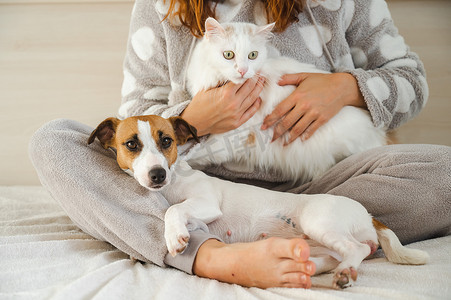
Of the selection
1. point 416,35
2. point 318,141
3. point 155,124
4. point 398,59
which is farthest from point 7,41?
point 416,35

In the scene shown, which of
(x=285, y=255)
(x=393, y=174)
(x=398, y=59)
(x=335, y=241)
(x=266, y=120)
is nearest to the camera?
(x=285, y=255)

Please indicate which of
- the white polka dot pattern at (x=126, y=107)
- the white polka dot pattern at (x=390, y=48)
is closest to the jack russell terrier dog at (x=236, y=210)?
the white polka dot pattern at (x=126, y=107)

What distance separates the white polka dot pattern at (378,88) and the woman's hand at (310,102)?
5 centimetres

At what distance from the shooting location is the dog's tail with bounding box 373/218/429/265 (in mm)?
1033

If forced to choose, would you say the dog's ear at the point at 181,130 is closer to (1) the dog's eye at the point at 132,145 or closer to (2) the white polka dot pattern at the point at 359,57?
(1) the dog's eye at the point at 132,145

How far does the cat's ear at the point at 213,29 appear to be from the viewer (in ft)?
4.10

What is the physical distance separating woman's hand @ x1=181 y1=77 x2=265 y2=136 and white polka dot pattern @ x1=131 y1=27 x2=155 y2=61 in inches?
13.1

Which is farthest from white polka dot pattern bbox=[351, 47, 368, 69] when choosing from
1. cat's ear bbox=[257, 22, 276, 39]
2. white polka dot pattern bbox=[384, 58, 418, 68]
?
cat's ear bbox=[257, 22, 276, 39]

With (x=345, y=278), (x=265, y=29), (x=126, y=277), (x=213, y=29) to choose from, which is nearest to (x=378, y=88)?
(x=265, y=29)

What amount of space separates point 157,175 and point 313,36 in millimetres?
822

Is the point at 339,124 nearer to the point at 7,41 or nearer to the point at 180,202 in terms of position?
the point at 180,202

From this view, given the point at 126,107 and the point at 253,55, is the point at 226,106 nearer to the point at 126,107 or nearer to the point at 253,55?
the point at 253,55

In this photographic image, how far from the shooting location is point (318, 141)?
1.40 meters

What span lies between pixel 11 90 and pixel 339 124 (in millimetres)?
1544
